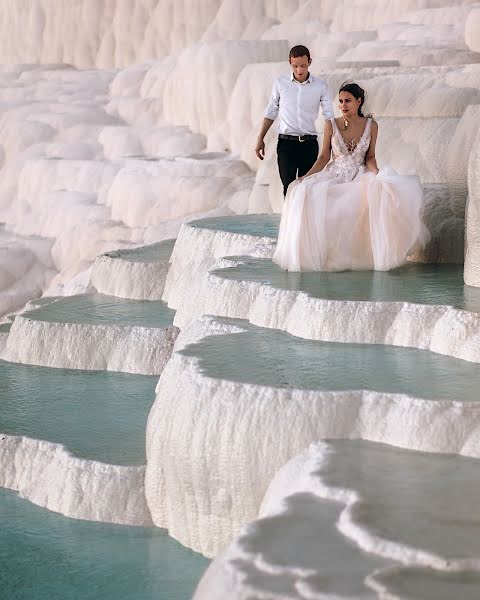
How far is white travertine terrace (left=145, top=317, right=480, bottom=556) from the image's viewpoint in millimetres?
4586

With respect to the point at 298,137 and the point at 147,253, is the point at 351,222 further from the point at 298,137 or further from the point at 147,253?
the point at 147,253

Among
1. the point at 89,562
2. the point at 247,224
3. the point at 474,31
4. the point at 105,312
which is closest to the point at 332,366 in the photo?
the point at 89,562

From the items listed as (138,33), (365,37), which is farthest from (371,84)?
(138,33)

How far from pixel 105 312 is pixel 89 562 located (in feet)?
11.5

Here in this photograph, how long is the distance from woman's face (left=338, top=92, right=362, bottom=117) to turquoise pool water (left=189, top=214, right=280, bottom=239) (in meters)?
1.43

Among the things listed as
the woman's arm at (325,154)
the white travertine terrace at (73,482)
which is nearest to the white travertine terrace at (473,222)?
the woman's arm at (325,154)

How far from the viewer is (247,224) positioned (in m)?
8.99

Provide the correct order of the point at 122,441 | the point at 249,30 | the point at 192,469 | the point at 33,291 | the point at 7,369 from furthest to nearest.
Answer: the point at 249,30, the point at 33,291, the point at 7,369, the point at 122,441, the point at 192,469

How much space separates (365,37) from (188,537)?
10381 millimetres

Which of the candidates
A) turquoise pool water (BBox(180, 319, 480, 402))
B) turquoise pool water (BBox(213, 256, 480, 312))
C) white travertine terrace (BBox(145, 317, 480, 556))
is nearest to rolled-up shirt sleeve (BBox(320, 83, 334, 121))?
turquoise pool water (BBox(213, 256, 480, 312))

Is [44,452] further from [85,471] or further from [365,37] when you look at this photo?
[365,37]

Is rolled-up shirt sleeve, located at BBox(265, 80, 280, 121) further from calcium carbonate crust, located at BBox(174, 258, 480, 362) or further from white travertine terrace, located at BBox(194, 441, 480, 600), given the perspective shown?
white travertine terrace, located at BBox(194, 441, 480, 600)

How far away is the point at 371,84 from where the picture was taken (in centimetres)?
1004

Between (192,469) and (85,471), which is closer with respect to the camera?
(192,469)
